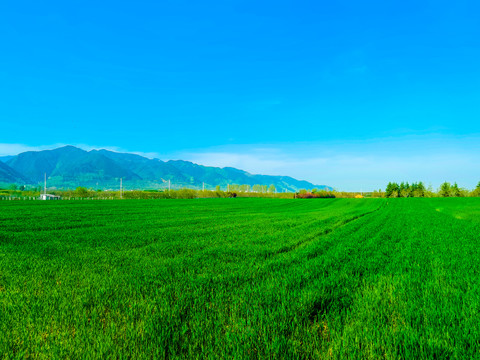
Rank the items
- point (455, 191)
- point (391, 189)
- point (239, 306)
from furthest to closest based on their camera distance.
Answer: point (391, 189), point (455, 191), point (239, 306)

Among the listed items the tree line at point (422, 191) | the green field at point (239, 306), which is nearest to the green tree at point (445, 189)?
the tree line at point (422, 191)

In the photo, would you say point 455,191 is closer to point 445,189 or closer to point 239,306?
point 445,189

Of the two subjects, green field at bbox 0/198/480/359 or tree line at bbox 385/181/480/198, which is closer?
green field at bbox 0/198/480/359

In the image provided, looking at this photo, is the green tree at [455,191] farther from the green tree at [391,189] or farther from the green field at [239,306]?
the green field at [239,306]

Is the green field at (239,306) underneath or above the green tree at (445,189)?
underneath

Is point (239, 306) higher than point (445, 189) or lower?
lower

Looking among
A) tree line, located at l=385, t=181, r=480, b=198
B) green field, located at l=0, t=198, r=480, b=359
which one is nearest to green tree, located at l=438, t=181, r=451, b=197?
tree line, located at l=385, t=181, r=480, b=198

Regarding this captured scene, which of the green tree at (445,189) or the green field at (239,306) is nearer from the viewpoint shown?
the green field at (239,306)

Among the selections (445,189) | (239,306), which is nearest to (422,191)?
(445,189)

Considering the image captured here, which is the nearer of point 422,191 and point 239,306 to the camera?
point 239,306

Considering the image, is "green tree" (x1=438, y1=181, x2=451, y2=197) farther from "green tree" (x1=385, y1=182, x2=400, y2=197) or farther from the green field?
the green field

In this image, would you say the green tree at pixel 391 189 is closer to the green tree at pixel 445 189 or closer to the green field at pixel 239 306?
the green tree at pixel 445 189

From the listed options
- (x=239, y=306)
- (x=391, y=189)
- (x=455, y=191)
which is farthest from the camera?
(x=391, y=189)

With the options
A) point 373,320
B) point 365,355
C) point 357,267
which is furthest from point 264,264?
point 365,355
